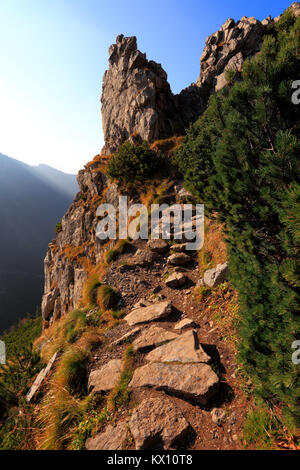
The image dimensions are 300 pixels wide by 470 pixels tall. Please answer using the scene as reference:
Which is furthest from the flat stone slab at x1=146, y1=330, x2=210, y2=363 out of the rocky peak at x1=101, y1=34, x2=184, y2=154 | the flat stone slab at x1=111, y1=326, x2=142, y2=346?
the rocky peak at x1=101, y1=34, x2=184, y2=154

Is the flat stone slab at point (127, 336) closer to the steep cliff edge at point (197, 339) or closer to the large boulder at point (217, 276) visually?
the steep cliff edge at point (197, 339)

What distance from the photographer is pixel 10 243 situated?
17038 centimetres

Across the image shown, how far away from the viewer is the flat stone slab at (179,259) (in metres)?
8.27

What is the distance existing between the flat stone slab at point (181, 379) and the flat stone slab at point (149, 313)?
5.84 ft

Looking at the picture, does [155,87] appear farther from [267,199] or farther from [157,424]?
[157,424]

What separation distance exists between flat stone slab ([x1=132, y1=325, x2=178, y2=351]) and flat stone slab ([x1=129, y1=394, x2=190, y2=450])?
55.9 inches

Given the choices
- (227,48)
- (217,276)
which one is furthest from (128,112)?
(217,276)

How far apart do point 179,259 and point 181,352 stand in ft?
14.4

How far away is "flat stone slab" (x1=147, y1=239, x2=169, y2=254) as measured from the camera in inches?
368

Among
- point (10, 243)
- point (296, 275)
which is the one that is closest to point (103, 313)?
point (296, 275)

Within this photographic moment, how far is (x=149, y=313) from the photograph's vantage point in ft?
20.4

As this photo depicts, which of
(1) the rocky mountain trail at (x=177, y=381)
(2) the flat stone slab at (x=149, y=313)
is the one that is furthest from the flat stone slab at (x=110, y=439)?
(2) the flat stone slab at (x=149, y=313)

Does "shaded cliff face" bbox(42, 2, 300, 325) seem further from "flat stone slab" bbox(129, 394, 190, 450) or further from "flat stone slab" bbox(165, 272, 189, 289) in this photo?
"flat stone slab" bbox(129, 394, 190, 450)
